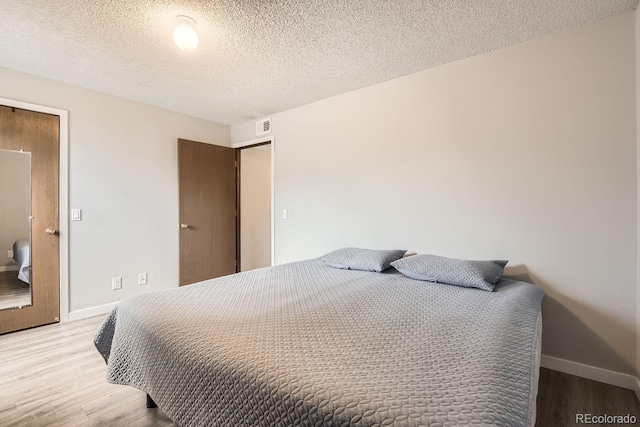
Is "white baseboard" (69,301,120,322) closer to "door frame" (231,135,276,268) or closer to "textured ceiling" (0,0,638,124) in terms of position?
"door frame" (231,135,276,268)

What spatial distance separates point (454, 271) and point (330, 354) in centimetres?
124

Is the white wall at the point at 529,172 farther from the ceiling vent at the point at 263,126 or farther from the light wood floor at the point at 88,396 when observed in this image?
the ceiling vent at the point at 263,126

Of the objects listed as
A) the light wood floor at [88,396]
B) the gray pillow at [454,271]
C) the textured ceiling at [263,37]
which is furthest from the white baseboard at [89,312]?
the gray pillow at [454,271]

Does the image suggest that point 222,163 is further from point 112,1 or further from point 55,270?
point 112,1

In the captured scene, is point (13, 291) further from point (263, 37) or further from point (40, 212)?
point (263, 37)

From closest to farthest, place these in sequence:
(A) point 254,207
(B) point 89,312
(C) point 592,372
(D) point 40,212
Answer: (C) point 592,372
(D) point 40,212
(B) point 89,312
(A) point 254,207

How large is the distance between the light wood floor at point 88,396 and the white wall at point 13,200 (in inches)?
36.3

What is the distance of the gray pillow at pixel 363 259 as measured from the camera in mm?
2320

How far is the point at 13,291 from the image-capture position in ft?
8.46

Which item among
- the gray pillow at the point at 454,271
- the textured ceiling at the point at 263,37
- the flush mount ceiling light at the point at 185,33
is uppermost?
the textured ceiling at the point at 263,37

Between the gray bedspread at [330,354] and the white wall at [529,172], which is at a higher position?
the white wall at [529,172]

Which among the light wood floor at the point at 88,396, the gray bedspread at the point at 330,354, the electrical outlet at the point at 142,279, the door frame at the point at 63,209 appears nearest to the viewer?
the gray bedspread at the point at 330,354

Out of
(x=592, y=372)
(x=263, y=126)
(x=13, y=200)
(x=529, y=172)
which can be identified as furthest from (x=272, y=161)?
(x=592, y=372)

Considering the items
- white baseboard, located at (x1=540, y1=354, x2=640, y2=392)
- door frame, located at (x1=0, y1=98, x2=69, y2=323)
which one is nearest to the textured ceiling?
door frame, located at (x1=0, y1=98, x2=69, y2=323)
